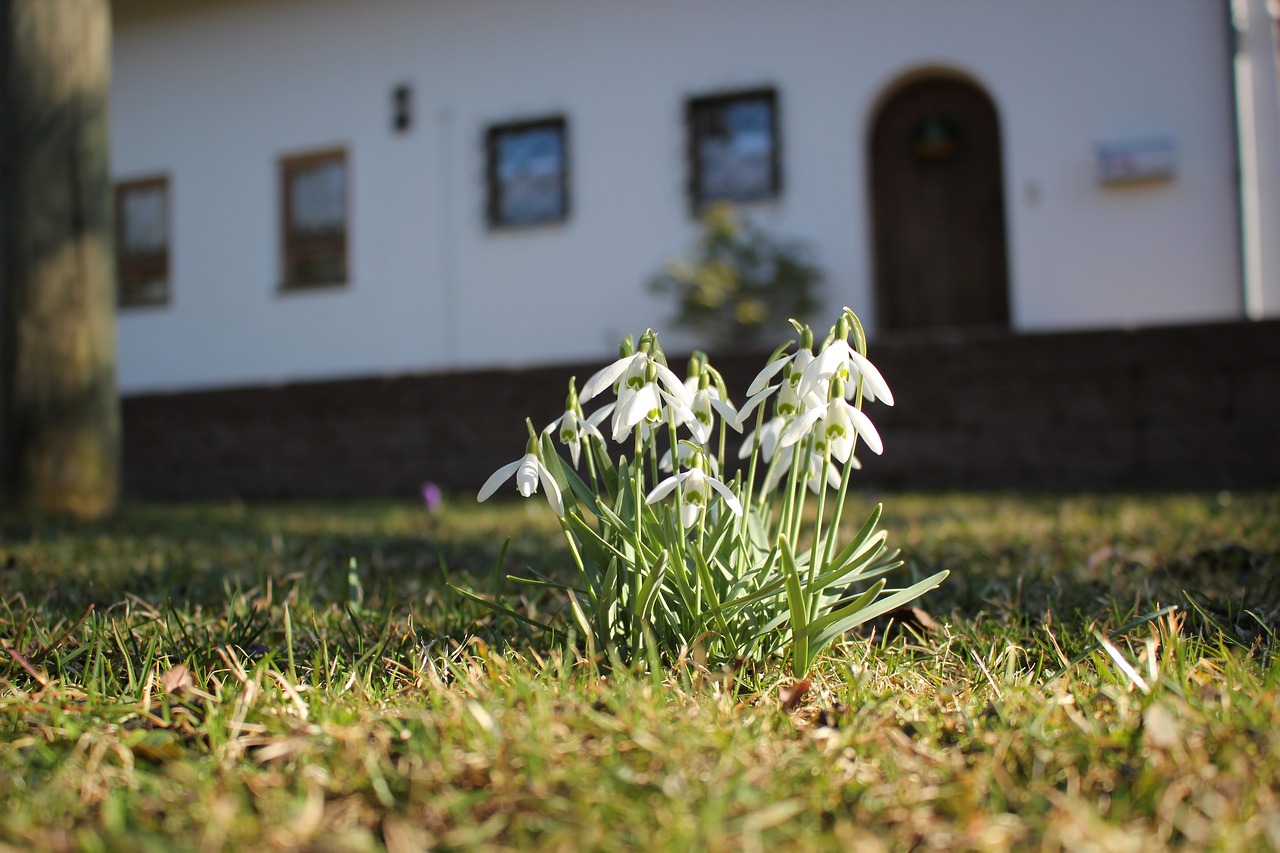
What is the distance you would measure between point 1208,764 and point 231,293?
396 inches

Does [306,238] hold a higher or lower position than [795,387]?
higher

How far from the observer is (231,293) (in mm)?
10031

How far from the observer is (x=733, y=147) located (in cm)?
870

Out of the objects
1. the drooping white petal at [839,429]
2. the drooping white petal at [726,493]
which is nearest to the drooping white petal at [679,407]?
the drooping white petal at [726,493]

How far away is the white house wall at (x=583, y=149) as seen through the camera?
7660 millimetres

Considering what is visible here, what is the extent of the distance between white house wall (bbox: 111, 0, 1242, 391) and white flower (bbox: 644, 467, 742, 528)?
264 inches

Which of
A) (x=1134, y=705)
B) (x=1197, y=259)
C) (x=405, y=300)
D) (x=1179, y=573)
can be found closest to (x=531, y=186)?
(x=405, y=300)

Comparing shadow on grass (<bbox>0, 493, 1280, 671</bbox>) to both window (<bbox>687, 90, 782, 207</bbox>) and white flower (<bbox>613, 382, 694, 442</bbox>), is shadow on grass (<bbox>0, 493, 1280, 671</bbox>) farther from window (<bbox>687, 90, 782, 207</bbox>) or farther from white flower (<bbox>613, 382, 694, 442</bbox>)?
window (<bbox>687, 90, 782, 207</bbox>)

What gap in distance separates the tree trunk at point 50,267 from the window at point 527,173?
4637mm

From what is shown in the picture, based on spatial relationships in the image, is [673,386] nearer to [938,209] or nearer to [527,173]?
[938,209]

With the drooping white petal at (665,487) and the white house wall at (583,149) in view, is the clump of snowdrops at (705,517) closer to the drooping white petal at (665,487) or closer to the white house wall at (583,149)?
the drooping white petal at (665,487)

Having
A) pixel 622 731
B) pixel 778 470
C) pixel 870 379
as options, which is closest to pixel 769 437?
pixel 778 470

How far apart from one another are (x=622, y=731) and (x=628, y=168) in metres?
7.91

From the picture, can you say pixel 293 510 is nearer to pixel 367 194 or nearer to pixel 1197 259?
pixel 367 194
